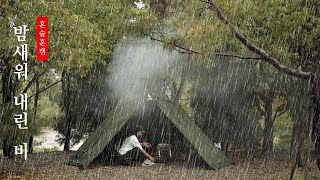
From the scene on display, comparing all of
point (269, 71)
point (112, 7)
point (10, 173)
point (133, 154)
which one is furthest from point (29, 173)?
point (269, 71)

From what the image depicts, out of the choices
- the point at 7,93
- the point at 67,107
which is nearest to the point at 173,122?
the point at 7,93

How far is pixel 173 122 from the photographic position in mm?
8820

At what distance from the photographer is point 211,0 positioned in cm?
489

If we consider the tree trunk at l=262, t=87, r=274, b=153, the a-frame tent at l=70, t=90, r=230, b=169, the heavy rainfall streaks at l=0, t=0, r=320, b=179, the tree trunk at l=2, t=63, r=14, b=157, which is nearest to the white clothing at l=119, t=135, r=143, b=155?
the heavy rainfall streaks at l=0, t=0, r=320, b=179

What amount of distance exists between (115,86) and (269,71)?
15.9 ft

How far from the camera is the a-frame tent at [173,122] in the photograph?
827 centimetres

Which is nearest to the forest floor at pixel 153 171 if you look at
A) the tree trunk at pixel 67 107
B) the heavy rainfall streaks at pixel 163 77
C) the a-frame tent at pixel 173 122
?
the heavy rainfall streaks at pixel 163 77

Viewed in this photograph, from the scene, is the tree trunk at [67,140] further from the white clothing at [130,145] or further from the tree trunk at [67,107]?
the white clothing at [130,145]

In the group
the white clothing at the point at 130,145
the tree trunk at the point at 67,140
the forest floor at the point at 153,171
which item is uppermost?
the white clothing at the point at 130,145

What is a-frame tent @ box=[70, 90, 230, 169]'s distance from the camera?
27.1ft

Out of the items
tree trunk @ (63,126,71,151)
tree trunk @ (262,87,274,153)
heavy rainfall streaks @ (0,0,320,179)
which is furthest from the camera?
tree trunk @ (63,126,71,151)

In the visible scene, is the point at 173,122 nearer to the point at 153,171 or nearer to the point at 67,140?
the point at 153,171

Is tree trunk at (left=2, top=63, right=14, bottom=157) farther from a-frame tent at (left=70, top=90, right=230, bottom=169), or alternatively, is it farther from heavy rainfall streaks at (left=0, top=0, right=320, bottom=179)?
a-frame tent at (left=70, top=90, right=230, bottom=169)

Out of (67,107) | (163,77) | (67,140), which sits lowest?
(67,140)
